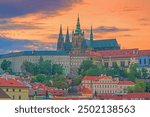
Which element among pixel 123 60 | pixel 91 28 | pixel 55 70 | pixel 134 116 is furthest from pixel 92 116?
pixel 123 60

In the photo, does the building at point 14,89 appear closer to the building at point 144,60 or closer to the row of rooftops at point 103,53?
the row of rooftops at point 103,53

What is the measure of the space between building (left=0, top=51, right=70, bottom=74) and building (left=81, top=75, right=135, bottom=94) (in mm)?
408

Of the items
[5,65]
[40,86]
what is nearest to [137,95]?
[40,86]

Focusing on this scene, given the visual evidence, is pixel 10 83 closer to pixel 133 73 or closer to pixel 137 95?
pixel 137 95

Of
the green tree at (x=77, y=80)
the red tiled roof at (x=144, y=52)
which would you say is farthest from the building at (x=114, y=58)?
the green tree at (x=77, y=80)

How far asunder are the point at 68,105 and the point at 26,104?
319 mm

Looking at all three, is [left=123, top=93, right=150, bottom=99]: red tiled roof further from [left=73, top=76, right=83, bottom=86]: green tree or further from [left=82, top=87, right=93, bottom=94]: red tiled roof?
[left=73, top=76, right=83, bottom=86]: green tree

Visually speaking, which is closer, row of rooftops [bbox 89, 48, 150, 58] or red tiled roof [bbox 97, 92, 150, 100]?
red tiled roof [bbox 97, 92, 150, 100]

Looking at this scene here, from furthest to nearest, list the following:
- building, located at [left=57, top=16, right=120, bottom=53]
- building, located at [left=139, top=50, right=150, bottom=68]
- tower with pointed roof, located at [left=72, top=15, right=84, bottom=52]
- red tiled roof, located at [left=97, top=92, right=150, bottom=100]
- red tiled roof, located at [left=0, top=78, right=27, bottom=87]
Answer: building, located at [left=139, top=50, right=150, bottom=68] → building, located at [left=57, top=16, right=120, bottom=53] → tower with pointed roof, located at [left=72, top=15, right=84, bottom=52] → red tiled roof, located at [left=97, top=92, right=150, bottom=100] → red tiled roof, located at [left=0, top=78, right=27, bottom=87]

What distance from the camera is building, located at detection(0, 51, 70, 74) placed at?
21.4 ft

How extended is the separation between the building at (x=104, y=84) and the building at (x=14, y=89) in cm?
89

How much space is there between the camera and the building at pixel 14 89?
18.6ft

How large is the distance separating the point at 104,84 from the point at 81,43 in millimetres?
776

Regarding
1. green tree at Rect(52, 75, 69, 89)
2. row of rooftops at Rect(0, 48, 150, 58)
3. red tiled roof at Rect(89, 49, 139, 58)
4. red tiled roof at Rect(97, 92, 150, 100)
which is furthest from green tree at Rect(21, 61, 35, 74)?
red tiled roof at Rect(89, 49, 139, 58)
